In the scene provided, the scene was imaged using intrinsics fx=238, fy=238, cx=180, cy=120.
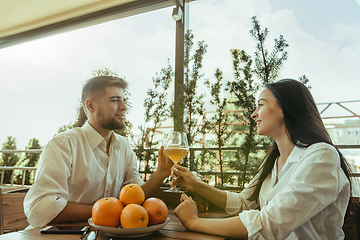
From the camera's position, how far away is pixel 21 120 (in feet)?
15.1

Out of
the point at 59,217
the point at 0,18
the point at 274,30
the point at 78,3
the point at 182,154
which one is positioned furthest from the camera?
the point at 0,18

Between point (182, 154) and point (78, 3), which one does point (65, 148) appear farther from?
point (78, 3)

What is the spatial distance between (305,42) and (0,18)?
4627 millimetres

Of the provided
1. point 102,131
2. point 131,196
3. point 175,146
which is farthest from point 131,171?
point 131,196

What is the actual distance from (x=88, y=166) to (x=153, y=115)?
1.32 meters

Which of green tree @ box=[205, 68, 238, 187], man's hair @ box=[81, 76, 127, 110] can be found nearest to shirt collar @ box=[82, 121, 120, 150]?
man's hair @ box=[81, 76, 127, 110]

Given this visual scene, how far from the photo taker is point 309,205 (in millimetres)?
882

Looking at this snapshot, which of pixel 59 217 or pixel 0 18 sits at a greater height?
pixel 0 18

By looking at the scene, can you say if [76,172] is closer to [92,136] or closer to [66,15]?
[92,136]

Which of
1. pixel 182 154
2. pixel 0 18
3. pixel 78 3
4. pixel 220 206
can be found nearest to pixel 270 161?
pixel 220 206

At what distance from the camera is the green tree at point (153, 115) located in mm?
2643

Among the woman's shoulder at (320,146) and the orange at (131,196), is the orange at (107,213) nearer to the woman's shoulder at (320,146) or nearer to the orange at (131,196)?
the orange at (131,196)

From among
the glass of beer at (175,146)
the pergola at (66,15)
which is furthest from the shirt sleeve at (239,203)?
the pergola at (66,15)

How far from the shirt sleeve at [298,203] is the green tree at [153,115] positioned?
1.81 meters
